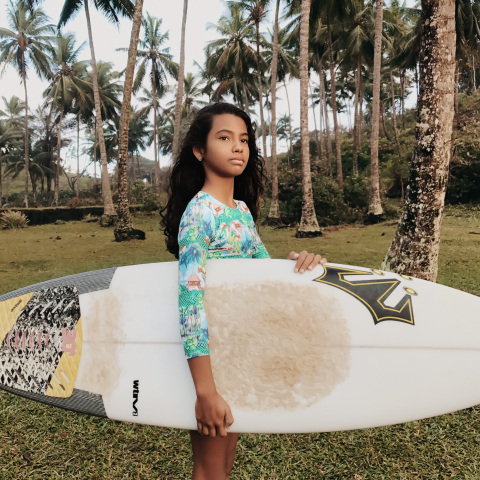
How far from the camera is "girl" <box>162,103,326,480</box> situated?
1.08 metres

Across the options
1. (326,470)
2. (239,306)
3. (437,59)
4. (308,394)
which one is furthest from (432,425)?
(437,59)

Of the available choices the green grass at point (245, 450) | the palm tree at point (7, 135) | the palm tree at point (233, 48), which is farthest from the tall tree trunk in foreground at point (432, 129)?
the palm tree at point (7, 135)

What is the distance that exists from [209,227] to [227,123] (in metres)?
0.43

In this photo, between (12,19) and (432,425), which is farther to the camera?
(12,19)

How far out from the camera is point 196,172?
4.88ft

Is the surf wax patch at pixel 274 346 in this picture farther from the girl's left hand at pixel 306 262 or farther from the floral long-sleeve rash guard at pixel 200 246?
the floral long-sleeve rash guard at pixel 200 246

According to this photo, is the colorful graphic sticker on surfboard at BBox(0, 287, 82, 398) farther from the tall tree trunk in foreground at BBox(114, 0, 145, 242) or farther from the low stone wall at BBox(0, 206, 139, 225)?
the low stone wall at BBox(0, 206, 139, 225)

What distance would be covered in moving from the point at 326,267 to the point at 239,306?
460 mm

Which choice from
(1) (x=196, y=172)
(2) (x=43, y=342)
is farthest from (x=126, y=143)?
(1) (x=196, y=172)

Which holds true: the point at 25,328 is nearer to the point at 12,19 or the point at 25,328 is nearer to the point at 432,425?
the point at 432,425

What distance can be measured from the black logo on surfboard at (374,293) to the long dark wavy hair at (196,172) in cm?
45

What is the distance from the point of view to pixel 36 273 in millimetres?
6414

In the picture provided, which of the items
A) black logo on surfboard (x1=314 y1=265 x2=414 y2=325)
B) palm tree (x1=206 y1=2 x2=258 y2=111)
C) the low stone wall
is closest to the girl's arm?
black logo on surfboard (x1=314 y1=265 x2=414 y2=325)

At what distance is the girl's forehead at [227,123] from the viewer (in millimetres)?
1356
